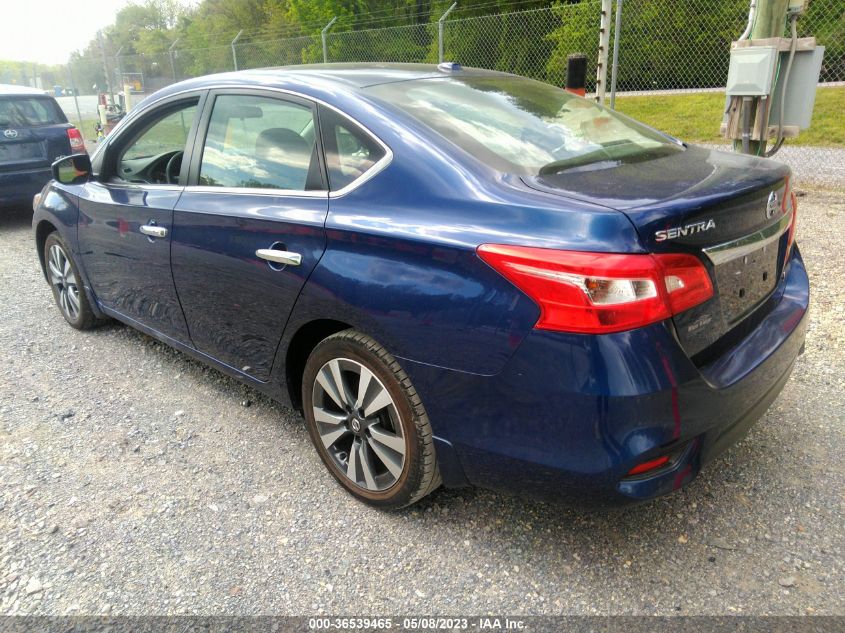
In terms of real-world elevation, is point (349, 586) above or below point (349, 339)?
below

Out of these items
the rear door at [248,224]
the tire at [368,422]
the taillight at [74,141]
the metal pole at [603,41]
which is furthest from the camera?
the taillight at [74,141]

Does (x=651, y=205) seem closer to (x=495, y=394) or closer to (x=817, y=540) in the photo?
(x=495, y=394)

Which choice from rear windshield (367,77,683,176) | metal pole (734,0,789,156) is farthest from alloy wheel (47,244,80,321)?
metal pole (734,0,789,156)

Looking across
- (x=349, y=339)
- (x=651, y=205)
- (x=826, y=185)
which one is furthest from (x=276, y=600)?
(x=826, y=185)

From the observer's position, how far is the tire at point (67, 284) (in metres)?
4.34

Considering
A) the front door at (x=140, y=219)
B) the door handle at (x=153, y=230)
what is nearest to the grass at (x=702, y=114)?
the front door at (x=140, y=219)

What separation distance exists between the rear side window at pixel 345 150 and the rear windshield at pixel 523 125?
19cm

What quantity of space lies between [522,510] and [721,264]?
3.95ft

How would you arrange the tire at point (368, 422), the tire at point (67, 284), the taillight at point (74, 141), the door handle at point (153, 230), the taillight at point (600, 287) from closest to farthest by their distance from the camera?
the taillight at point (600, 287) → the tire at point (368, 422) → the door handle at point (153, 230) → the tire at point (67, 284) → the taillight at point (74, 141)

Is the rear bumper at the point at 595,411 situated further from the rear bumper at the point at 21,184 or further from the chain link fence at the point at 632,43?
the chain link fence at the point at 632,43

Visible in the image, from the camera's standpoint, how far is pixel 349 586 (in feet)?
7.36

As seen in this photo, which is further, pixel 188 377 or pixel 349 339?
pixel 188 377

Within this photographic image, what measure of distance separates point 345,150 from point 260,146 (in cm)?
56

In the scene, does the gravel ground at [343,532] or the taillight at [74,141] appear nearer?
the gravel ground at [343,532]
